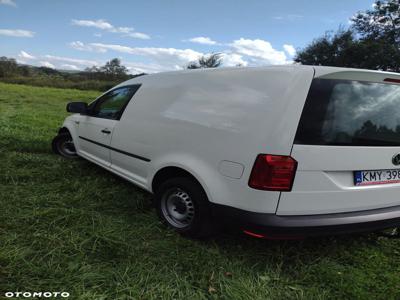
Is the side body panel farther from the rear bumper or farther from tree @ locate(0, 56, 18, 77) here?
tree @ locate(0, 56, 18, 77)

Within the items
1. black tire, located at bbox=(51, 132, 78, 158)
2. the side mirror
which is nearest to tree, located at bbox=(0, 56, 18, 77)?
black tire, located at bbox=(51, 132, 78, 158)

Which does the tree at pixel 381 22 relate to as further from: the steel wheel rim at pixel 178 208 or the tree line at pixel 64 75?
the steel wheel rim at pixel 178 208

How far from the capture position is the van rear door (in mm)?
2387

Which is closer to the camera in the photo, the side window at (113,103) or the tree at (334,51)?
the side window at (113,103)

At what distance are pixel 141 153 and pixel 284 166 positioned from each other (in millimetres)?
1754

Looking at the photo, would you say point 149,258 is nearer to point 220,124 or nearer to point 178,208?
point 178,208

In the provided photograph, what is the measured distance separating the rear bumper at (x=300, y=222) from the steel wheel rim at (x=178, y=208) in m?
0.46

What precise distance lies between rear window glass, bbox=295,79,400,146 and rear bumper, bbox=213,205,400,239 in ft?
1.89

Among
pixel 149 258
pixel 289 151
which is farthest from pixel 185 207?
pixel 289 151

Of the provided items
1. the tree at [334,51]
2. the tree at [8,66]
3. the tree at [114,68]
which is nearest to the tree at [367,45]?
the tree at [334,51]

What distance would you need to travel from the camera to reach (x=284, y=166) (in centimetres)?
235

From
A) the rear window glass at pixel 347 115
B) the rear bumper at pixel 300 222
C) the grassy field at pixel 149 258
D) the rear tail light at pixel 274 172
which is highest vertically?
the rear window glass at pixel 347 115

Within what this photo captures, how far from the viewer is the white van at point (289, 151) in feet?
7.83

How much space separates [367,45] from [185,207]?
34181 millimetres
